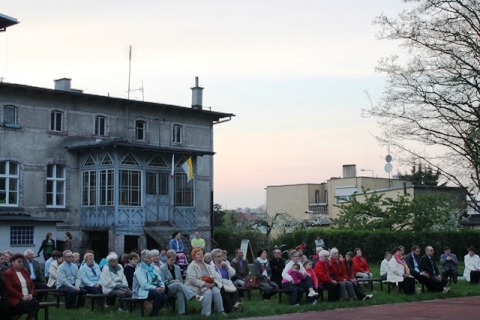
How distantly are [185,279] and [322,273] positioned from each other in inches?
152

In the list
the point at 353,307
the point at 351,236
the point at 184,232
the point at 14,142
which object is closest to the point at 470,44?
the point at 353,307

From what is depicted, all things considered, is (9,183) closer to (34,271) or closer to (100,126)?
(100,126)

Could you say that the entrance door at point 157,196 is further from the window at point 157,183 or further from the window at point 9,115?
the window at point 9,115

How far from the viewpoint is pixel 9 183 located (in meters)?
35.3

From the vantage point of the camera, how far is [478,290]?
2261 cm

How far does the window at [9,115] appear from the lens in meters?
35.5

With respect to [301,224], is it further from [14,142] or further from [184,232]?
[14,142]

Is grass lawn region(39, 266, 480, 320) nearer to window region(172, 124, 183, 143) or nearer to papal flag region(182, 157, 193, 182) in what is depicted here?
papal flag region(182, 157, 193, 182)

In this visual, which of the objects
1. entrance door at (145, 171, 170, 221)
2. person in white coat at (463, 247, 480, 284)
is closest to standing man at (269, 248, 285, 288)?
person in white coat at (463, 247, 480, 284)

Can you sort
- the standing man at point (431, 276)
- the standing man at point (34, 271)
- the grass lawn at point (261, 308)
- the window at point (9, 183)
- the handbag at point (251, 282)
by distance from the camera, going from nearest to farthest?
the grass lawn at point (261, 308)
the standing man at point (34, 271)
the handbag at point (251, 282)
the standing man at point (431, 276)
the window at point (9, 183)

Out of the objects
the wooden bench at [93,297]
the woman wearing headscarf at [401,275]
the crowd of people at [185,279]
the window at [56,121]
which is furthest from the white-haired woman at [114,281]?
the window at [56,121]

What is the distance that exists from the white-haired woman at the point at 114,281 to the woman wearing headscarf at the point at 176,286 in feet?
2.99

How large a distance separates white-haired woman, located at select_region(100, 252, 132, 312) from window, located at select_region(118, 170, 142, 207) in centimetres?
1878

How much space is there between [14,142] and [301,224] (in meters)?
24.6
